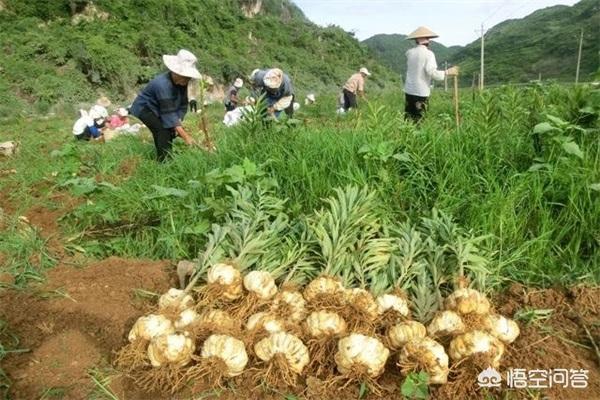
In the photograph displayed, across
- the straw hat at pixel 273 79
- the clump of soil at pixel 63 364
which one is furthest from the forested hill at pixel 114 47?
the clump of soil at pixel 63 364

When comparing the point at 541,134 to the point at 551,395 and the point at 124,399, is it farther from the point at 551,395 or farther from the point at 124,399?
the point at 124,399

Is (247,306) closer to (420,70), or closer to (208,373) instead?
(208,373)

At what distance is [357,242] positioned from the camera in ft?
8.05

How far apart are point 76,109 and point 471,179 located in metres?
19.0

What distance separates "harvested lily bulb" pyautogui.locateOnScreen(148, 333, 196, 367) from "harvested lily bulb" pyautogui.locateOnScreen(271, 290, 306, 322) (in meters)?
0.44

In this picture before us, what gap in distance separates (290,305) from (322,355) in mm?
292

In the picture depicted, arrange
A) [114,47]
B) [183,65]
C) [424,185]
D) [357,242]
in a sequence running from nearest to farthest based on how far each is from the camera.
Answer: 1. [357,242]
2. [424,185]
3. [183,65]
4. [114,47]

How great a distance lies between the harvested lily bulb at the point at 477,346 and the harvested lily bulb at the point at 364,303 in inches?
13.8

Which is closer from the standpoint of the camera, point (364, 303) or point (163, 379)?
point (163, 379)

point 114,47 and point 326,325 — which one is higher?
point 114,47

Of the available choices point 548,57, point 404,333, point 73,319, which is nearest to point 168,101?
point 73,319

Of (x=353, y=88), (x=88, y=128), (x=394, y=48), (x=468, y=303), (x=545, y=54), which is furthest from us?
(x=394, y=48)

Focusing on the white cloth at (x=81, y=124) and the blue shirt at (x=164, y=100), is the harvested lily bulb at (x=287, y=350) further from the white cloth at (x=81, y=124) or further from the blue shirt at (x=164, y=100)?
the white cloth at (x=81, y=124)

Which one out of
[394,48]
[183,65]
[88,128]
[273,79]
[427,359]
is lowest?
[427,359]
